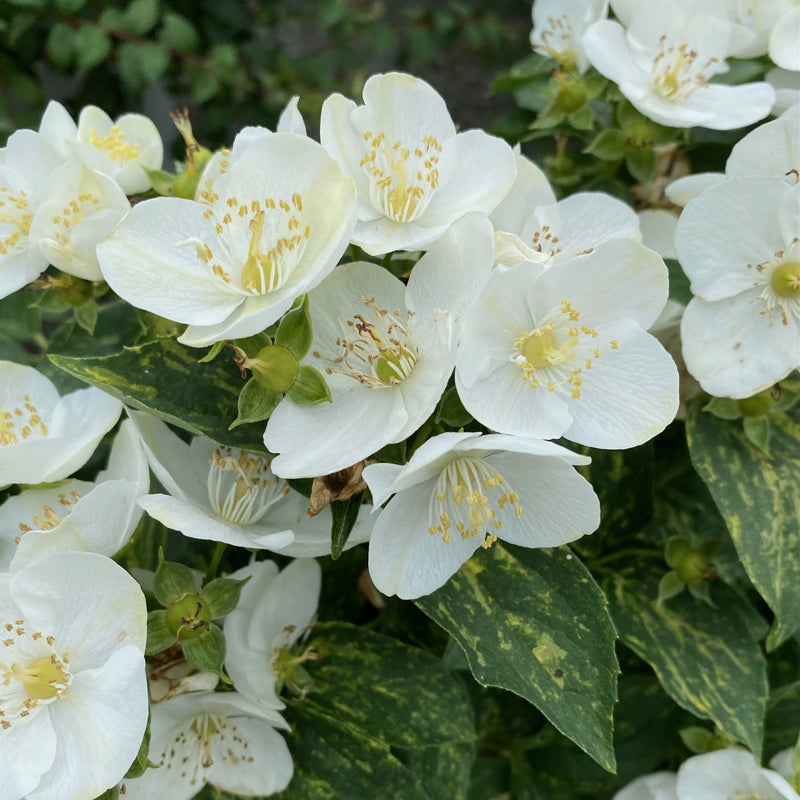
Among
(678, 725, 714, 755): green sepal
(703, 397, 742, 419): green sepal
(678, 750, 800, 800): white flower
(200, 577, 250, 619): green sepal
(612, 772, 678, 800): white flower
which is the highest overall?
(703, 397, 742, 419): green sepal

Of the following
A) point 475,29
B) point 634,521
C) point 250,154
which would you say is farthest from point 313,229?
point 475,29

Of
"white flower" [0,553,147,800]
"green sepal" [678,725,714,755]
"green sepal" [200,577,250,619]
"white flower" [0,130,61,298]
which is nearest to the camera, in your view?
"white flower" [0,553,147,800]

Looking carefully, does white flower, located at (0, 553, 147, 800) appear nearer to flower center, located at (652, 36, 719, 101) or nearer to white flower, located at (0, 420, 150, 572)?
white flower, located at (0, 420, 150, 572)

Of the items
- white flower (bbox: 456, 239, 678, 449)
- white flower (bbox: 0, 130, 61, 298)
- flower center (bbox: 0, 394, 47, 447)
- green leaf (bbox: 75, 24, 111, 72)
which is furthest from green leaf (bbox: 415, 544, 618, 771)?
green leaf (bbox: 75, 24, 111, 72)

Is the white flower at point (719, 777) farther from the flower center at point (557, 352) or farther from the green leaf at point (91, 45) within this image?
the green leaf at point (91, 45)

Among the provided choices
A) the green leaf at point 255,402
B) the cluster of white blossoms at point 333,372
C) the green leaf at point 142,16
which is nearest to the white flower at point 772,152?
the cluster of white blossoms at point 333,372

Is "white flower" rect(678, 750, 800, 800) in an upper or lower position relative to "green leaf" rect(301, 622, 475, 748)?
lower
